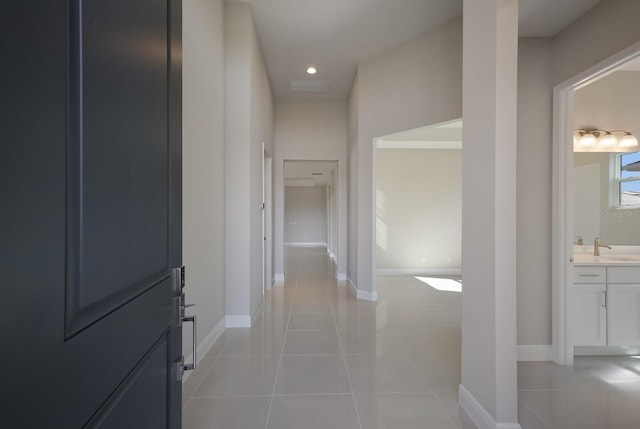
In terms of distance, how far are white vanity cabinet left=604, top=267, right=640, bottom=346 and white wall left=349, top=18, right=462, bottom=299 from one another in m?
2.25

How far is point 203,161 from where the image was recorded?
9.16 feet

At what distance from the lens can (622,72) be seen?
327cm

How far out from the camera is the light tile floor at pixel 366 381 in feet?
6.48

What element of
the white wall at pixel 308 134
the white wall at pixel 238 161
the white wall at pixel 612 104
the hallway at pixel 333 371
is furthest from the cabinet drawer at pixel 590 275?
the white wall at pixel 308 134

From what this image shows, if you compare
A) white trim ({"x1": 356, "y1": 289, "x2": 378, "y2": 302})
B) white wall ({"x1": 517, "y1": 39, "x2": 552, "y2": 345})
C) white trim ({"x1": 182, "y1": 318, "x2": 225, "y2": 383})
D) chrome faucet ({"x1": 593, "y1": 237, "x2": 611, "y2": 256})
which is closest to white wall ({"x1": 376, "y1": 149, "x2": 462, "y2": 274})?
white trim ({"x1": 356, "y1": 289, "x2": 378, "y2": 302})

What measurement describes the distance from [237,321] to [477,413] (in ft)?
8.34

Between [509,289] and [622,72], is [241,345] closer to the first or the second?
[509,289]

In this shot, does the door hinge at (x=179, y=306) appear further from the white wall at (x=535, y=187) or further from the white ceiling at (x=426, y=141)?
the white ceiling at (x=426, y=141)

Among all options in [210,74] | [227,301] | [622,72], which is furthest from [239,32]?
[622,72]

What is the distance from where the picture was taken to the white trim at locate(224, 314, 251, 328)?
351 cm

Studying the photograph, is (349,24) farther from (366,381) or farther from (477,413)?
(477,413)

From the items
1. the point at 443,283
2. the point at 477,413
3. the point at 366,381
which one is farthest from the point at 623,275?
the point at 443,283

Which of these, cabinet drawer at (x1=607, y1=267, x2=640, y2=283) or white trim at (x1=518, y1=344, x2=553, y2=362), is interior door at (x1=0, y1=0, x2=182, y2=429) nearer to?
white trim at (x1=518, y1=344, x2=553, y2=362)

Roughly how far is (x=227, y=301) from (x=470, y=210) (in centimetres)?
277
